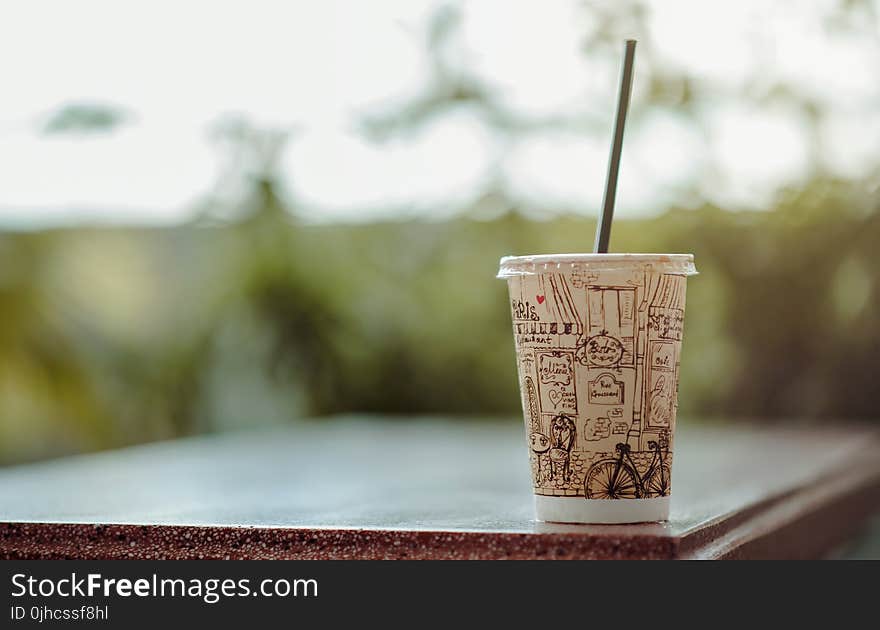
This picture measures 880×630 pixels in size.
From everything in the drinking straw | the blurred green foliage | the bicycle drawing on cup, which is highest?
the drinking straw

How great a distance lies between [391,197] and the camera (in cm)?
403

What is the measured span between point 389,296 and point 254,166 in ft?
2.20

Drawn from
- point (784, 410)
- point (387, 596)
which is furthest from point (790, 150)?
point (387, 596)

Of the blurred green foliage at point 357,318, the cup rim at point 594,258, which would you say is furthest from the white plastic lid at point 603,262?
the blurred green foliage at point 357,318

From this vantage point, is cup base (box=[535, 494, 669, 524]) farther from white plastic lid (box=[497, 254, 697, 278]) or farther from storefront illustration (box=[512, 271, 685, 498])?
white plastic lid (box=[497, 254, 697, 278])

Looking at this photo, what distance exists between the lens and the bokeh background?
3.43m

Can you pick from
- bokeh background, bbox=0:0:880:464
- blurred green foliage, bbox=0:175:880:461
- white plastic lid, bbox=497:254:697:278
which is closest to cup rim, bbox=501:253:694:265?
white plastic lid, bbox=497:254:697:278

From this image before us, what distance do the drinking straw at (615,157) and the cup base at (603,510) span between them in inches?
8.9

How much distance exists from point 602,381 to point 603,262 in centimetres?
10

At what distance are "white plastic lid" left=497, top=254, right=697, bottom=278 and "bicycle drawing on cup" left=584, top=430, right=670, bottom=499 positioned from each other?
0.49 ft

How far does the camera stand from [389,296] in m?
4.18

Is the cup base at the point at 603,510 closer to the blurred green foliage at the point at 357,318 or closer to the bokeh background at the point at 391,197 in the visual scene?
the bokeh background at the point at 391,197

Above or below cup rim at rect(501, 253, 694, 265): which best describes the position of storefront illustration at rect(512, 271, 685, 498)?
below

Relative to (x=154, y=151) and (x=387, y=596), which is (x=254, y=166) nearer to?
(x=154, y=151)
